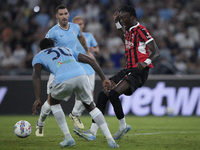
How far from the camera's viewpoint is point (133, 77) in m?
7.62

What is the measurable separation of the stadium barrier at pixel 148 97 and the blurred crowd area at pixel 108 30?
0.63 meters

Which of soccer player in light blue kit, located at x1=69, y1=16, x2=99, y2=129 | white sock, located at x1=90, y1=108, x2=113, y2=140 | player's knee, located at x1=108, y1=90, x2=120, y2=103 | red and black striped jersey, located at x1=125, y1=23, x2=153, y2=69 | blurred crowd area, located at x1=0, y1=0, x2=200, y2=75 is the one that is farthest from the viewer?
blurred crowd area, located at x1=0, y1=0, x2=200, y2=75

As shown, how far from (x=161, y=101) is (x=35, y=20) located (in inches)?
286

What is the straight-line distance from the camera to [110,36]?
1738cm

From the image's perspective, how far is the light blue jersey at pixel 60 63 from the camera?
640 cm

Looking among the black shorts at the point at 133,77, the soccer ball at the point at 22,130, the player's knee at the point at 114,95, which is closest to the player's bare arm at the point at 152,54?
the black shorts at the point at 133,77

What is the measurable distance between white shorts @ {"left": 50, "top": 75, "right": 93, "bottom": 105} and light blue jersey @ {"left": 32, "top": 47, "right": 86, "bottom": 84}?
7cm

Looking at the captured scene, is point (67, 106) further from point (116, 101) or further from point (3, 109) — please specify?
point (116, 101)

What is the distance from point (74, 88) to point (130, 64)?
5.75 feet

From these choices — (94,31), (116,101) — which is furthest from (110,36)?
(116,101)

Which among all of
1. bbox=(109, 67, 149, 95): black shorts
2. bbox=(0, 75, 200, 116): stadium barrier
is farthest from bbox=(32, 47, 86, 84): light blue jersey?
bbox=(0, 75, 200, 116): stadium barrier

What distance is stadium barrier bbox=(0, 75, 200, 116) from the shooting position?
14.2m

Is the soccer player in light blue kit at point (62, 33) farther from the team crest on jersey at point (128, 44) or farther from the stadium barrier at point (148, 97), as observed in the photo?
the stadium barrier at point (148, 97)

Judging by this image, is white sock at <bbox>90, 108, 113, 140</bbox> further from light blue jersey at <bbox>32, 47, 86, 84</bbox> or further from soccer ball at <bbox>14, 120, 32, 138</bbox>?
soccer ball at <bbox>14, 120, 32, 138</bbox>
